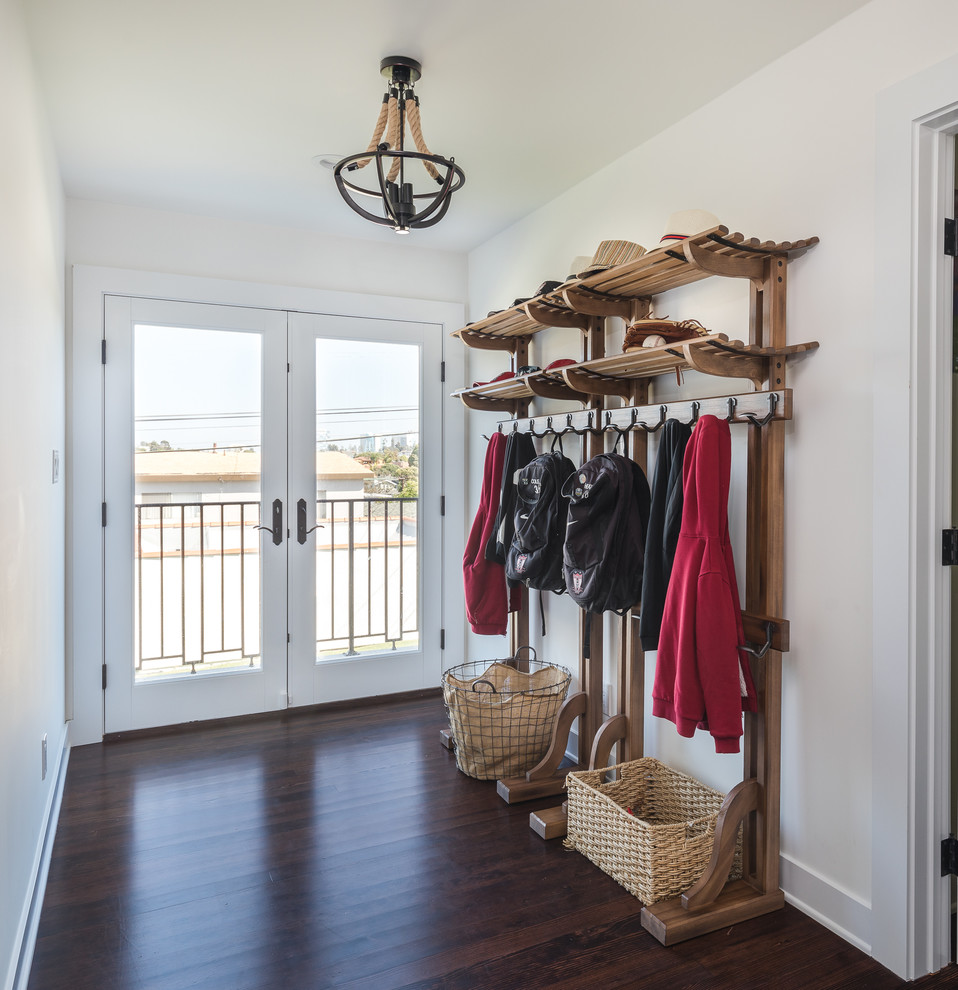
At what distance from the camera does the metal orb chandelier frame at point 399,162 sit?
1.87 m

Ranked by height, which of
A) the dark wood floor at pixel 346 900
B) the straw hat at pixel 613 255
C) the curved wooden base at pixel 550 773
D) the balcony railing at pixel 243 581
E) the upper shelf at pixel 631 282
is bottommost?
the dark wood floor at pixel 346 900

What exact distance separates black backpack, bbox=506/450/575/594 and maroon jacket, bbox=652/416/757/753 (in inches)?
27.4

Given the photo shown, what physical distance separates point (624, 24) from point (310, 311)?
84.9 inches

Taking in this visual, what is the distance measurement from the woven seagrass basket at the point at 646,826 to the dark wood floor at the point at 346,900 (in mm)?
80

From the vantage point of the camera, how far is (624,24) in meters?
1.99

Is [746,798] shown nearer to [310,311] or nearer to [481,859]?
[481,859]

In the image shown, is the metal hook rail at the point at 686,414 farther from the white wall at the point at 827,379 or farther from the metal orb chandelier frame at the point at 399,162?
the metal orb chandelier frame at the point at 399,162

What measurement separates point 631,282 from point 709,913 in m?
1.90

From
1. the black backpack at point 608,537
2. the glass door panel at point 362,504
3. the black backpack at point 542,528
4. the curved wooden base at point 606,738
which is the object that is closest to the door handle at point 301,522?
the glass door panel at point 362,504

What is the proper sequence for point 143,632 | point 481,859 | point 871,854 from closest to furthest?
point 871,854 → point 481,859 → point 143,632

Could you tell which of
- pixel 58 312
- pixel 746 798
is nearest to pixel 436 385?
pixel 58 312

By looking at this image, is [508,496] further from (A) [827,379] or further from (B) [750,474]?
(A) [827,379]

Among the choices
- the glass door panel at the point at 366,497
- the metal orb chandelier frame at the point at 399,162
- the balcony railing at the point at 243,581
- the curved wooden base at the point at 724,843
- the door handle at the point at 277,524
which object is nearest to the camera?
the metal orb chandelier frame at the point at 399,162

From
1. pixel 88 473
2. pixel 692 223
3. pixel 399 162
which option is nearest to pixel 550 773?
pixel 692 223
